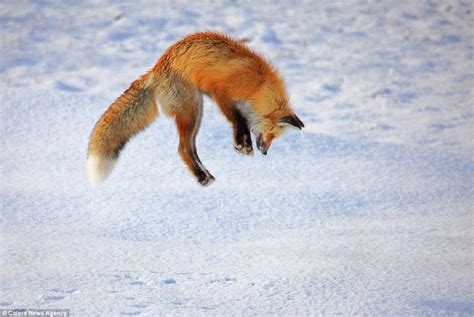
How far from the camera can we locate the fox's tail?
14.5 ft

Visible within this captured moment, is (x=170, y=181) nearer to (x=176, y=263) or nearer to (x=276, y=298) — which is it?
(x=176, y=263)

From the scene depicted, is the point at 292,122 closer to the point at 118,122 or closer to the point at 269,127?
the point at 269,127

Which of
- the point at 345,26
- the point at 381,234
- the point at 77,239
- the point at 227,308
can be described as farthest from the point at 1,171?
the point at 345,26

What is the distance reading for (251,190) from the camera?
6477mm

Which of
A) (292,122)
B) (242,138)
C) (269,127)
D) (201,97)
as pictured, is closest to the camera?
(292,122)

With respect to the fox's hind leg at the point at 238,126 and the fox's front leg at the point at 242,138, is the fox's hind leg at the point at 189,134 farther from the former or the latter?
the fox's front leg at the point at 242,138

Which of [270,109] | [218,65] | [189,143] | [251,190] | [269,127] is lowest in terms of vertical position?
[251,190]

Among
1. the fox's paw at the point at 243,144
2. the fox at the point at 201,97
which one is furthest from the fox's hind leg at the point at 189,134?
the fox's paw at the point at 243,144

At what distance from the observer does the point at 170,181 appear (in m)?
6.56

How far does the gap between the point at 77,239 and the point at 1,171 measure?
1548 mm

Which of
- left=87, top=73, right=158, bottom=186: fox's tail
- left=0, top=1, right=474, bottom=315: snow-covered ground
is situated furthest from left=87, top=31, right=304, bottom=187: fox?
left=0, top=1, right=474, bottom=315: snow-covered ground

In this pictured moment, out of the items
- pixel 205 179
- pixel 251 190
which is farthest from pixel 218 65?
pixel 251 190

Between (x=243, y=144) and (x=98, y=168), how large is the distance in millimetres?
955

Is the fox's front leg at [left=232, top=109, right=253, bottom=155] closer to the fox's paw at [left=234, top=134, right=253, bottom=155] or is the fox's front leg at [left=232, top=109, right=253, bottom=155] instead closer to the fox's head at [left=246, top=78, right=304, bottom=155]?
the fox's paw at [left=234, top=134, right=253, bottom=155]
